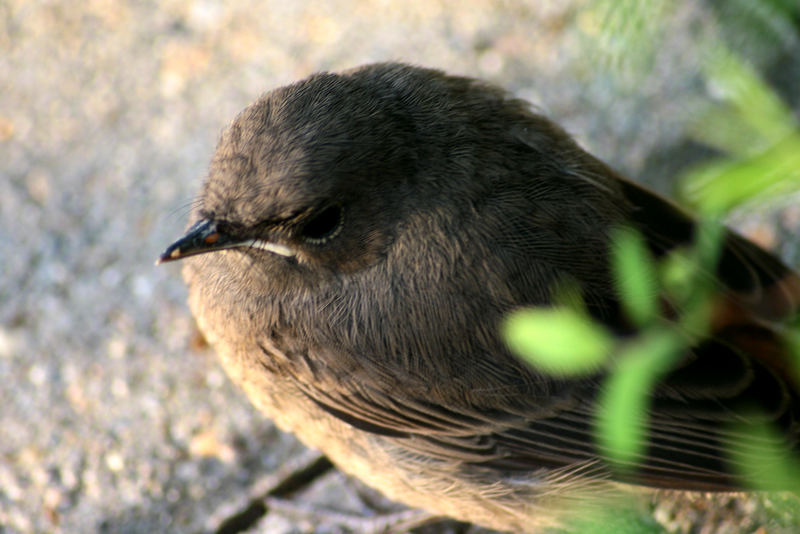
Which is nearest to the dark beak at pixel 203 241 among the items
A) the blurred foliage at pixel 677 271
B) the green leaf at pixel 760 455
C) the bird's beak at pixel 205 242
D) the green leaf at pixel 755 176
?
the bird's beak at pixel 205 242

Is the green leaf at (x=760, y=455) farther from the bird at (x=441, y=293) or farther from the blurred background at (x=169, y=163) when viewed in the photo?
the blurred background at (x=169, y=163)

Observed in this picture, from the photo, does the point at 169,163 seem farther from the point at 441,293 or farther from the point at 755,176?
the point at 755,176

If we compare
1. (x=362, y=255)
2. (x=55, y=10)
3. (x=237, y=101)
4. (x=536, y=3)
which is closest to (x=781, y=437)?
(x=362, y=255)

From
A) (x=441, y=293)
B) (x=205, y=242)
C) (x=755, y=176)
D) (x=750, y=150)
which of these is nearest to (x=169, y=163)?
(x=205, y=242)

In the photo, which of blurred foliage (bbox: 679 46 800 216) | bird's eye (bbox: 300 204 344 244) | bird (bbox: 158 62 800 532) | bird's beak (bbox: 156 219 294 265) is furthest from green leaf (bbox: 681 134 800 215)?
bird's beak (bbox: 156 219 294 265)

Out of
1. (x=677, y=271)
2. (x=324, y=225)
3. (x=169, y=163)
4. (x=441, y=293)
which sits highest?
(x=169, y=163)

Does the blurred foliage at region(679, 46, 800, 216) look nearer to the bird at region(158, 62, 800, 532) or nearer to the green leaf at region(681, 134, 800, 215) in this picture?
the green leaf at region(681, 134, 800, 215)

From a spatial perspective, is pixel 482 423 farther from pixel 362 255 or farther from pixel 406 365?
pixel 362 255
